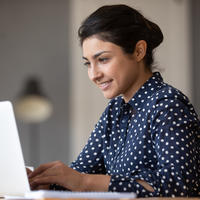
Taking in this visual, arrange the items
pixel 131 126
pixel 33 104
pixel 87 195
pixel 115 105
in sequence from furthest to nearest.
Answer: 1. pixel 33 104
2. pixel 115 105
3. pixel 131 126
4. pixel 87 195

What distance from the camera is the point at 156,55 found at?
4.85 meters

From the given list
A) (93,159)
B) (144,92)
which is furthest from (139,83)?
(93,159)

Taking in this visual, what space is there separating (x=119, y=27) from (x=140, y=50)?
4.9 inches

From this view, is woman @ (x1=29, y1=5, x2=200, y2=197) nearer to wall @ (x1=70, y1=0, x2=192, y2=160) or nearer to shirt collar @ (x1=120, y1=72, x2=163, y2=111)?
shirt collar @ (x1=120, y1=72, x2=163, y2=111)

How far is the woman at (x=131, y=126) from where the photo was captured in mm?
1385

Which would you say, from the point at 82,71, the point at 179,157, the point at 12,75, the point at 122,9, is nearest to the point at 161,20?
the point at 82,71

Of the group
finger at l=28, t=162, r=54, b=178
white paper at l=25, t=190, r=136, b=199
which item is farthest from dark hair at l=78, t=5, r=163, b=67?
white paper at l=25, t=190, r=136, b=199

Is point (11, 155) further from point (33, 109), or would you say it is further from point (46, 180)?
point (33, 109)

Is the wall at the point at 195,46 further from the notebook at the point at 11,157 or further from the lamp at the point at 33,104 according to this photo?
the notebook at the point at 11,157

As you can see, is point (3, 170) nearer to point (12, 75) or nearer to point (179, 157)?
point (179, 157)

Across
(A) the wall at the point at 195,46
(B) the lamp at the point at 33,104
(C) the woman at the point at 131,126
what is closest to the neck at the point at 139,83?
(C) the woman at the point at 131,126

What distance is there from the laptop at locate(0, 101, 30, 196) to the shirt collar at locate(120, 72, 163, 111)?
1.79 ft

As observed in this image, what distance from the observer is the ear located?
172 cm

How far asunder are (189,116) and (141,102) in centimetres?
21
